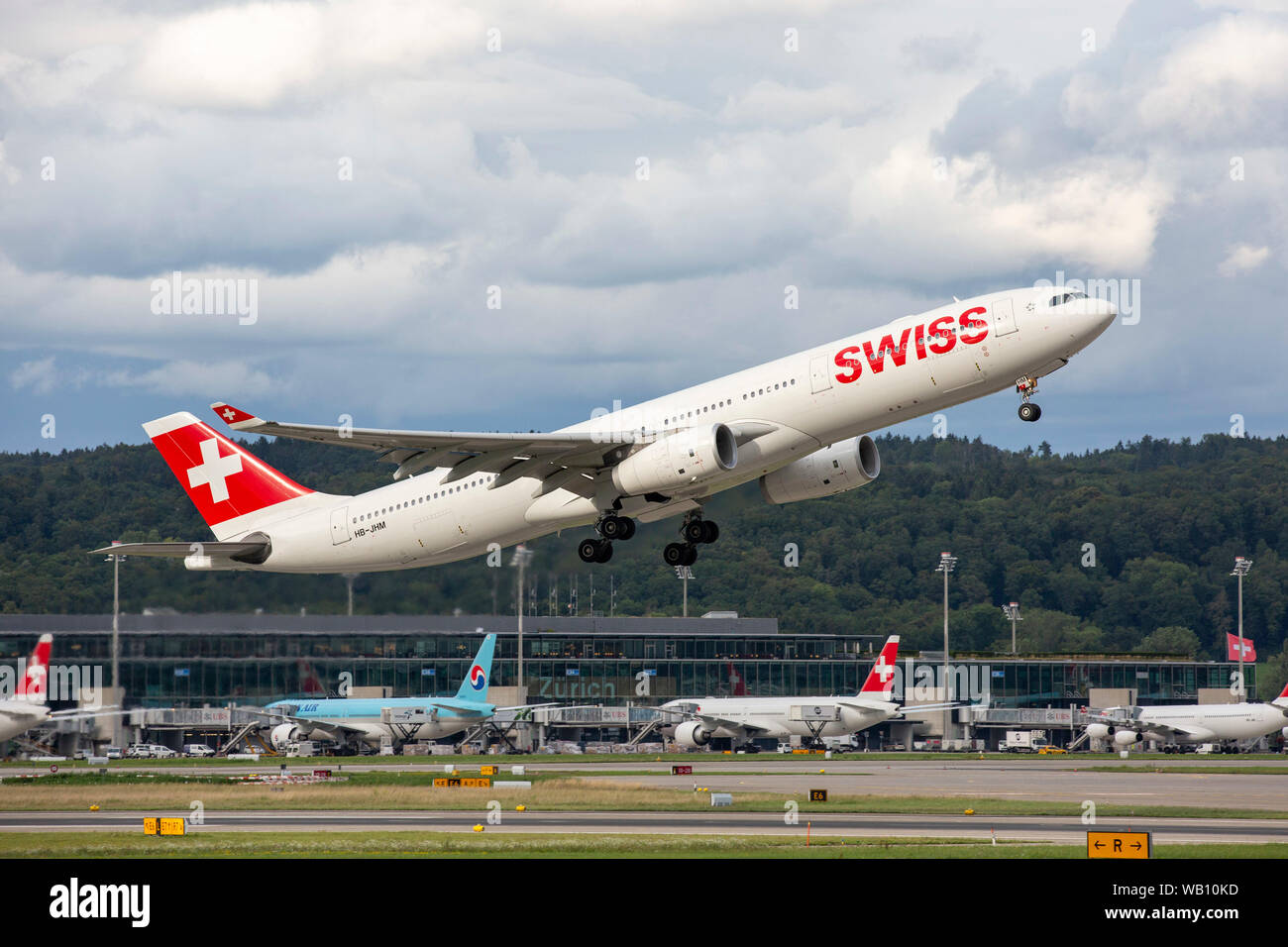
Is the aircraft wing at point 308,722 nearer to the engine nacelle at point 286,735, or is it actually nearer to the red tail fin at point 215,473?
the engine nacelle at point 286,735

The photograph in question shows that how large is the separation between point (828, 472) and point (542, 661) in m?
79.8

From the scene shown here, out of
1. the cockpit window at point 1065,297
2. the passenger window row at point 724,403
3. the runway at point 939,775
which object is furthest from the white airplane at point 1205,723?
the cockpit window at point 1065,297

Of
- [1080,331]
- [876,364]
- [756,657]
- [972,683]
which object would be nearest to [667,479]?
[876,364]

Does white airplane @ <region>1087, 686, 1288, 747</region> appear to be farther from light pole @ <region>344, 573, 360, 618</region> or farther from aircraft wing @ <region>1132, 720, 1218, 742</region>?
light pole @ <region>344, 573, 360, 618</region>

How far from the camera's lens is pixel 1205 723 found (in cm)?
10306

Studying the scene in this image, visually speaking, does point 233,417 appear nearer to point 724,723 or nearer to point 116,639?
point 116,639

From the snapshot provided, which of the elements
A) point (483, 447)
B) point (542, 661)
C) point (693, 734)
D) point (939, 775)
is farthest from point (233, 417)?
point (542, 661)

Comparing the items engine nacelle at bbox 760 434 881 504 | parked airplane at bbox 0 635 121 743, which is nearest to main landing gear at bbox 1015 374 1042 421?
engine nacelle at bbox 760 434 881 504

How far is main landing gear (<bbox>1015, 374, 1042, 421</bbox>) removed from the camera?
136ft

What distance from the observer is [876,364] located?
41438 millimetres

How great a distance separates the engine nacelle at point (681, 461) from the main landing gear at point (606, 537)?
9.43ft

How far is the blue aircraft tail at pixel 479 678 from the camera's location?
9975 cm
